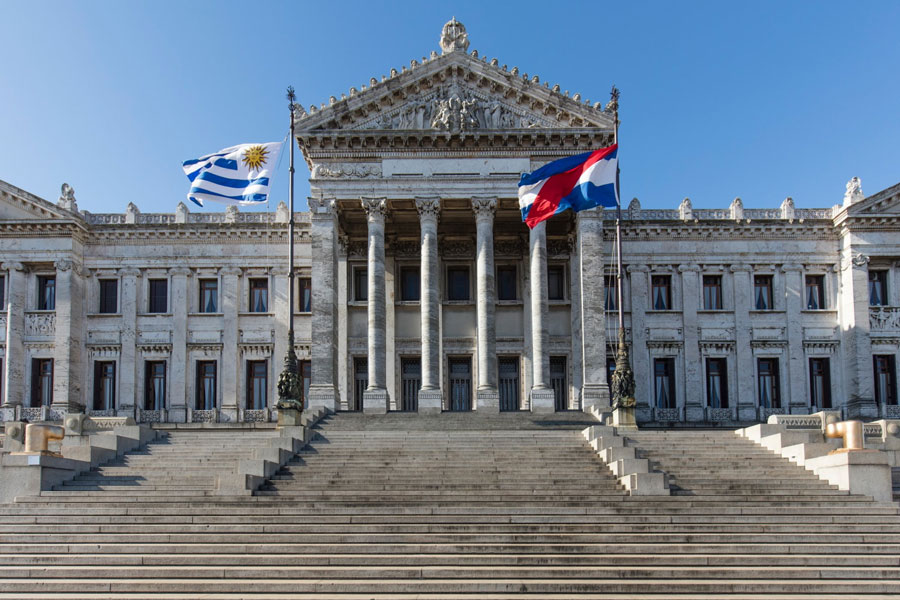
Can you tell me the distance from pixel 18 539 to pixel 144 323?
25.3 m

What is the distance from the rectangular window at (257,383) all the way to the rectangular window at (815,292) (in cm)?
2572

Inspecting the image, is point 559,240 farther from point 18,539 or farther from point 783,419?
point 18,539

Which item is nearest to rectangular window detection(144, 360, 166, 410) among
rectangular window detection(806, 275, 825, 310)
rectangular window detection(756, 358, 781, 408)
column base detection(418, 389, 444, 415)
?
column base detection(418, 389, 444, 415)

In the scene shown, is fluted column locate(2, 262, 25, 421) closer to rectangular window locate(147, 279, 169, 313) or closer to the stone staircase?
rectangular window locate(147, 279, 169, 313)

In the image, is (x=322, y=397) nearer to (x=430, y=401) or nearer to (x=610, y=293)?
(x=430, y=401)

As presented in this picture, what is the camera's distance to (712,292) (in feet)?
158

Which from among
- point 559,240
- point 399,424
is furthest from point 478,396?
point 559,240

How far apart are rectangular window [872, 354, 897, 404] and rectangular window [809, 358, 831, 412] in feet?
6.78

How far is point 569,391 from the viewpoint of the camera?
45.2 metres

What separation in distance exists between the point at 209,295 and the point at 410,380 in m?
10.7

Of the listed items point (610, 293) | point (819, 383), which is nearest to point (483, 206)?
point (610, 293)

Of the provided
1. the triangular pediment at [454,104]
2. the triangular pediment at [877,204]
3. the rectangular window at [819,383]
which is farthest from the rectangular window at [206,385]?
the triangular pediment at [877,204]

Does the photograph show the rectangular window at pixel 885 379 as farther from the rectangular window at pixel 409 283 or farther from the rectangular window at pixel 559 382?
the rectangular window at pixel 409 283

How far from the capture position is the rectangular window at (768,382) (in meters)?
47.3
